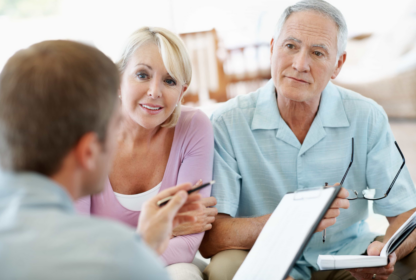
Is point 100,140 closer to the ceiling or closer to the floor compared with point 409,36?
closer to the ceiling

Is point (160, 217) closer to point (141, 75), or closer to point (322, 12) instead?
point (141, 75)

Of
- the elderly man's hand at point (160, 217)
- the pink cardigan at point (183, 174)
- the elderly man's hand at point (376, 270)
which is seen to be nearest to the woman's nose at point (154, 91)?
the pink cardigan at point (183, 174)

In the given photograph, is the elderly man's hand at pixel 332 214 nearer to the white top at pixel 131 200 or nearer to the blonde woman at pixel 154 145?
the blonde woman at pixel 154 145

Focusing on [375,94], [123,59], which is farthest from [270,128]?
[375,94]

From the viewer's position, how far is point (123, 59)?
5.30 ft

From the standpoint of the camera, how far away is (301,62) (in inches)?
63.8

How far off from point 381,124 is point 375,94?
3.44 meters

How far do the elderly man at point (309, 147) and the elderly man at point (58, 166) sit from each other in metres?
0.90

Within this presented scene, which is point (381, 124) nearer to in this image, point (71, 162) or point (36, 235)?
point (71, 162)

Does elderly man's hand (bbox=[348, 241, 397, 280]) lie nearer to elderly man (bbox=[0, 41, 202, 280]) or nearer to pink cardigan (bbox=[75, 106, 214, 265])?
pink cardigan (bbox=[75, 106, 214, 265])

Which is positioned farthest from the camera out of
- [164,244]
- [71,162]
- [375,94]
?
[375,94]

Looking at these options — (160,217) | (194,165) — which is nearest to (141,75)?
(194,165)

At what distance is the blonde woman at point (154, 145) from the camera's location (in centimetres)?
156

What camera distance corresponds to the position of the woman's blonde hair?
1.56m
